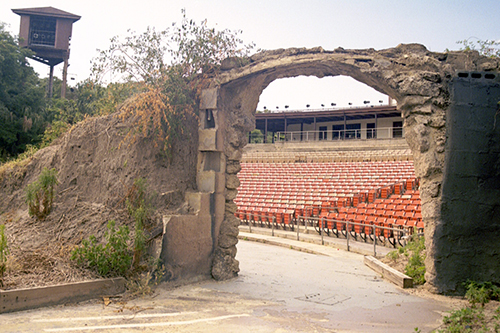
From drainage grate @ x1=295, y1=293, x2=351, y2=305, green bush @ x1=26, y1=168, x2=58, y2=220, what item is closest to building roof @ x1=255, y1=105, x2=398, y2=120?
drainage grate @ x1=295, y1=293, x2=351, y2=305

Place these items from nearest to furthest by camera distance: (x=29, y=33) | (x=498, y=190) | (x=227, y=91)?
(x=498, y=190) < (x=227, y=91) < (x=29, y=33)


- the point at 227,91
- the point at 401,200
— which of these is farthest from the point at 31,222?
the point at 401,200

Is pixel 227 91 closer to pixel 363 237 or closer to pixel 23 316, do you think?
pixel 23 316

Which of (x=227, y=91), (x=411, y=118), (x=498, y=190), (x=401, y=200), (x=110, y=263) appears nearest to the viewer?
(x=110, y=263)

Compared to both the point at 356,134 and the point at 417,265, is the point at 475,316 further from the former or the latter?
the point at 356,134

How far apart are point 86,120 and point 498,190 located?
26.0 feet

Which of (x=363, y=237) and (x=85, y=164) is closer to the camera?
(x=85, y=164)

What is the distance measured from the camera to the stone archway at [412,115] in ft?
20.7

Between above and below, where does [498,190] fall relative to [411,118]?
below

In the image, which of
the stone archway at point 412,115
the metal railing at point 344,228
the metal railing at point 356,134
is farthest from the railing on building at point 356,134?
the stone archway at point 412,115

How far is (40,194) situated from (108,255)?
2407 millimetres

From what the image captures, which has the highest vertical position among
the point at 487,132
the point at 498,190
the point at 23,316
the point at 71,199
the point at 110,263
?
the point at 487,132

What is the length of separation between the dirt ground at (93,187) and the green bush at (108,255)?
0.60 ft

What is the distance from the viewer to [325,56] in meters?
7.08
